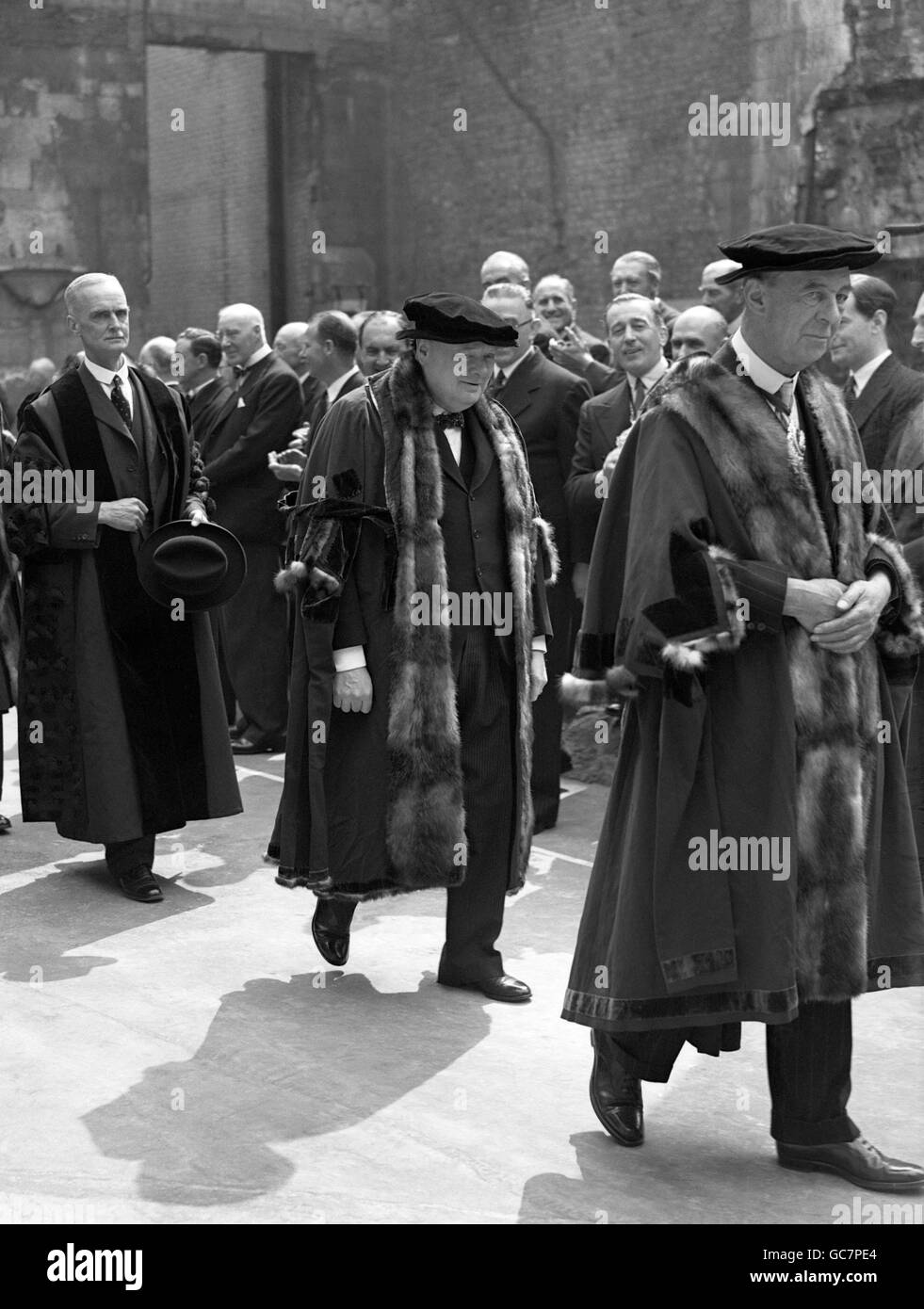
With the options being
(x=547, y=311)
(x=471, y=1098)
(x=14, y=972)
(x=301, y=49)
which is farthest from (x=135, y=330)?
→ (x=471, y=1098)

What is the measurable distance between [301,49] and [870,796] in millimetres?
19067

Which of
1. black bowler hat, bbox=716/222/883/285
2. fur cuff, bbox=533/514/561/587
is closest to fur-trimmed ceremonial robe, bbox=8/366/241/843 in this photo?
fur cuff, bbox=533/514/561/587

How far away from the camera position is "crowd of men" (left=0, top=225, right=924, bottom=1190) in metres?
3.82

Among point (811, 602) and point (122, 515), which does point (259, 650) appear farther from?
point (811, 602)

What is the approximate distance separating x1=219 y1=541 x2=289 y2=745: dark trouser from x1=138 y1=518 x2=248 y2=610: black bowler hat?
263 centimetres

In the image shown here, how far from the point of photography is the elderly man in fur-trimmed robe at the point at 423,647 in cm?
528

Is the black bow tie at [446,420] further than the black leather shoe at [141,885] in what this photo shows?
No

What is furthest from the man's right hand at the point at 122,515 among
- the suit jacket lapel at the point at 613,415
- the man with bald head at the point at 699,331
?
the man with bald head at the point at 699,331

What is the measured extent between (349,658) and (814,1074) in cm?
A: 194

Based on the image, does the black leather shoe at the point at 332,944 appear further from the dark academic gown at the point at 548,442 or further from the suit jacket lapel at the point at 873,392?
the suit jacket lapel at the point at 873,392

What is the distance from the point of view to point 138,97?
20.6 m

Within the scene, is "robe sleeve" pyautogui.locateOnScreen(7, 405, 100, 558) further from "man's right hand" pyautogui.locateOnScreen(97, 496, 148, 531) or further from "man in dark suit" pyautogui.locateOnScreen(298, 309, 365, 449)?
"man in dark suit" pyautogui.locateOnScreen(298, 309, 365, 449)

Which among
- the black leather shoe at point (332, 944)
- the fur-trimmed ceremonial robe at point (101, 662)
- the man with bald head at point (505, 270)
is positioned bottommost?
the black leather shoe at point (332, 944)

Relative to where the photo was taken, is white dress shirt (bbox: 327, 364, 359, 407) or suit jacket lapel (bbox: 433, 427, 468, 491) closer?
suit jacket lapel (bbox: 433, 427, 468, 491)
